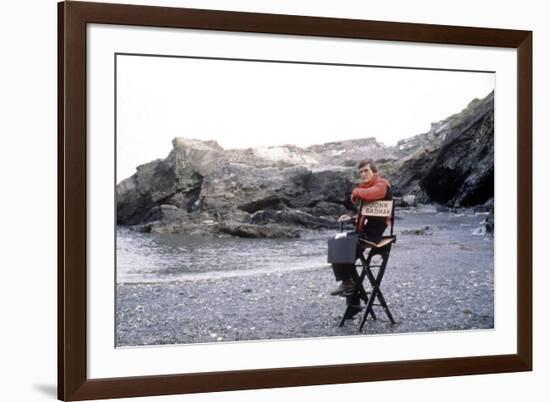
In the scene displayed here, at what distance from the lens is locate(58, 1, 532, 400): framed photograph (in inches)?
133

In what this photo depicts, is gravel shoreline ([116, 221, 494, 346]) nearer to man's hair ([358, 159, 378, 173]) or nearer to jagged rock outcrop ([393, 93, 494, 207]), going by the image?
jagged rock outcrop ([393, 93, 494, 207])

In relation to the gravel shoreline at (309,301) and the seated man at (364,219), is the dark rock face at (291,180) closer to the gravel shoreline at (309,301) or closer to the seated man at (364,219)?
the seated man at (364,219)

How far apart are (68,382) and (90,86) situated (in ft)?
3.80

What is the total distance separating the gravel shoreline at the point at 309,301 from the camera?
346 centimetres

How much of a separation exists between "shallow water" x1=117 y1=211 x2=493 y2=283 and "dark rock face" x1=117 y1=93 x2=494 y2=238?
0.04 metres

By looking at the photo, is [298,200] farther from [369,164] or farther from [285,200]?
[369,164]

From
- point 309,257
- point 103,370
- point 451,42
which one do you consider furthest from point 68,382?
point 451,42

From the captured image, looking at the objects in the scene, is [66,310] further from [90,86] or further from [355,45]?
[355,45]

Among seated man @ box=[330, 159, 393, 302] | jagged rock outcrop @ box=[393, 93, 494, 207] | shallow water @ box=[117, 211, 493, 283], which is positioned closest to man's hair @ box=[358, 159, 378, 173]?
seated man @ box=[330, 159, 393, 302]

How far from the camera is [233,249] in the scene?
11.7 feet

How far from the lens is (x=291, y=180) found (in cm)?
364

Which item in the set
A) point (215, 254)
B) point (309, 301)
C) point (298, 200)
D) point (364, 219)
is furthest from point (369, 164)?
point (215, 254)

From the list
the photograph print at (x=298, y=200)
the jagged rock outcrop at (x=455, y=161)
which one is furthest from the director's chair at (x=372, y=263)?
the jagged rock outcrop at (x=455, y=161)

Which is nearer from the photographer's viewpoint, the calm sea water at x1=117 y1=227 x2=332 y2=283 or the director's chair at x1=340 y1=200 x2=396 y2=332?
the calm sea water at x1=117 y1=227 x2=332 y2=283
